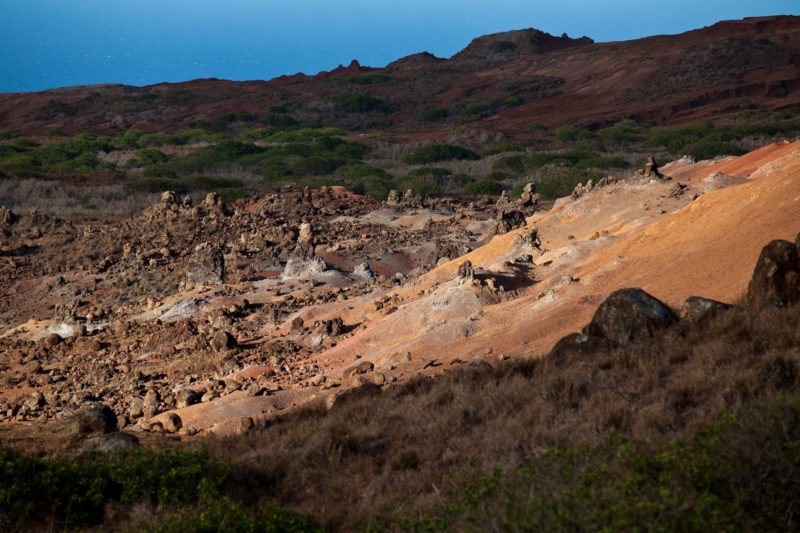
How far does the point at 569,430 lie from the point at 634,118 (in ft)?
165

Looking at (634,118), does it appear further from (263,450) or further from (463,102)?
(263,450)

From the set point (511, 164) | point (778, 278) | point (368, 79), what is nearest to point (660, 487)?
point (778, 278)

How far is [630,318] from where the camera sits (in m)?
8.10

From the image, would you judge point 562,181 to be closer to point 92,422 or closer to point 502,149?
point 502,149

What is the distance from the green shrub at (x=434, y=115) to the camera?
64.0 meters

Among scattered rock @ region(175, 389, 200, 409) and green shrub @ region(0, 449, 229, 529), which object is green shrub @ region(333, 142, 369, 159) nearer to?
scattered rock @ region(175, 389, 200, 409)

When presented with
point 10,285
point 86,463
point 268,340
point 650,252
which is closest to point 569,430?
point 86,463

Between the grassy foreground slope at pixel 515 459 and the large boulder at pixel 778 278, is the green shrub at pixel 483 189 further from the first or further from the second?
the large boulder at pixel 778 278

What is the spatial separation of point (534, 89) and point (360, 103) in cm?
1380

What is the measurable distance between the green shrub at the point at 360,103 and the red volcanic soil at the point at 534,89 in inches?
37.0

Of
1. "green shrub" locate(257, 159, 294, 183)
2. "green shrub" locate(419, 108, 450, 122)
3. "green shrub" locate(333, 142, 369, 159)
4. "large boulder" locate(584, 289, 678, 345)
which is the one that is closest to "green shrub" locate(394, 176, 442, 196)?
→ "green shrub" locate(257, 159, 294, 183)

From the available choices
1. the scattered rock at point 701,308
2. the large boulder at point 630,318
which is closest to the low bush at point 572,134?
the large boulder at point 630,318

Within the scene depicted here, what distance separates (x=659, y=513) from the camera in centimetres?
374

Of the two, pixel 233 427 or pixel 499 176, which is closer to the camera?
pixel 233 427
